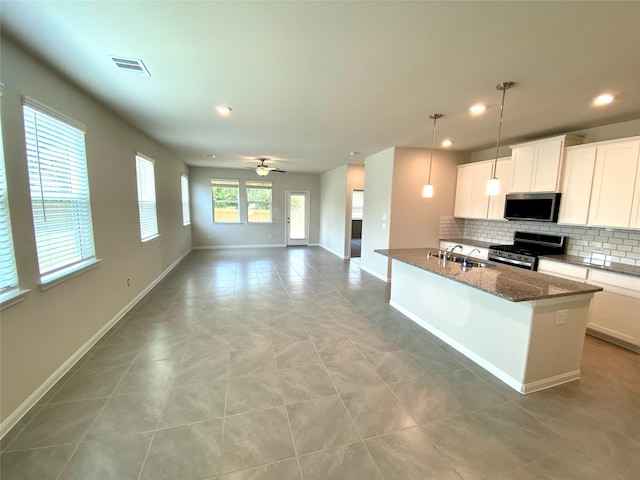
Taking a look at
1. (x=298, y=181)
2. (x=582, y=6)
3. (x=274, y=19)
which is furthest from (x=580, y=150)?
(x=298, y=181)

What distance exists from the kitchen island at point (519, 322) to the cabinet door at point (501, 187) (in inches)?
83.1

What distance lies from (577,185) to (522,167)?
0.76 meters

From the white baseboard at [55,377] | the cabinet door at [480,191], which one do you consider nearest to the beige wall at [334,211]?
the cabinet door at [480,191]

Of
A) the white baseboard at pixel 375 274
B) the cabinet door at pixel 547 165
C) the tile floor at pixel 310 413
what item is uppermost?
the cabinet door at pixel 547 165

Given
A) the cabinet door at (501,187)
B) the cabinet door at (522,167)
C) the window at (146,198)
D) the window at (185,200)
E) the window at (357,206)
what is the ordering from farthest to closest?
the window at (357,206) → the window at (185,200) → the cabinet door at (501,187) → the window at (146,198) → the cabinet door at (522,167)

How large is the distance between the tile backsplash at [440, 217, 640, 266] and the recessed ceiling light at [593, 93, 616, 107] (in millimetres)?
1645

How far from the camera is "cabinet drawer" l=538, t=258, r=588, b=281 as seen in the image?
129 inches

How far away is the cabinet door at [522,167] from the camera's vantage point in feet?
13.1

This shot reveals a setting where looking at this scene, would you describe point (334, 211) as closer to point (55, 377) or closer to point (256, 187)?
point (256, 187)

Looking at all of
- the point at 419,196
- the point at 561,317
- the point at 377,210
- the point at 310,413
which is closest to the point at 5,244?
the point at 310,413

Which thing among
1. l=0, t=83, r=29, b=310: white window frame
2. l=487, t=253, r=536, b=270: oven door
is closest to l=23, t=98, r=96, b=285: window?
l=0, t=83, r=29, b=310: white window frame

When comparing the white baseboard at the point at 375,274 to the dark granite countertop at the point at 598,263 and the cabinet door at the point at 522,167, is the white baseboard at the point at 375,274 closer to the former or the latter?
the dark granite countertop at the point at 598,263

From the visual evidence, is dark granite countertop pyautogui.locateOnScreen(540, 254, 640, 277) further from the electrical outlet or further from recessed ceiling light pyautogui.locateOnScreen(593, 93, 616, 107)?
recessed ceiling light pyautogui.locateOnScreen(593, 93, 616, 107)

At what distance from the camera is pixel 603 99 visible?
2676 mm
